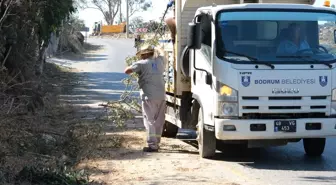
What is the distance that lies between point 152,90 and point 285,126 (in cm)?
262

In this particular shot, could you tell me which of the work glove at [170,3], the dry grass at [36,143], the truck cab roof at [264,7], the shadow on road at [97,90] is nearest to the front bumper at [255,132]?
the truck cab roof at [264,7]

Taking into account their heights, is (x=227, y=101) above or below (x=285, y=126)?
above

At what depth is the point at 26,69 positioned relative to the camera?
44.3 feet

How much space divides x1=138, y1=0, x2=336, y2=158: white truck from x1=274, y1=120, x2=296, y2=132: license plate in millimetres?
15

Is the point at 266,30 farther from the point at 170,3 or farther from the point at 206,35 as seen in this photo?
the point at 170,3

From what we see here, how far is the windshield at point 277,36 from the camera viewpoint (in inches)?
367

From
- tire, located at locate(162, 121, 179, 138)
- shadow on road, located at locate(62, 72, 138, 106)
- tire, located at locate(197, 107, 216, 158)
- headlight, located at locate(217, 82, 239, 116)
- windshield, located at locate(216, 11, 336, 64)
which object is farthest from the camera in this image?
shadow on road, located at locate(62, 72, 138, 106)

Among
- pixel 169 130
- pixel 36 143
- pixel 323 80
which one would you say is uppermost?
pixel 323 80

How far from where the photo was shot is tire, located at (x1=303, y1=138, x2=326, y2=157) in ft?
33.8

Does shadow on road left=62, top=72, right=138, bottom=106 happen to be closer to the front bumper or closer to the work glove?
the work glove

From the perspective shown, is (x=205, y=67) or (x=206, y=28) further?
(x=206, y=28)

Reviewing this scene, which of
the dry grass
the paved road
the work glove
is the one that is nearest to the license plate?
the paved road

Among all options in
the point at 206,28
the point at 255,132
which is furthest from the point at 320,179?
the point at 206,28

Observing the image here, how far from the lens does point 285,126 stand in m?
9.10
